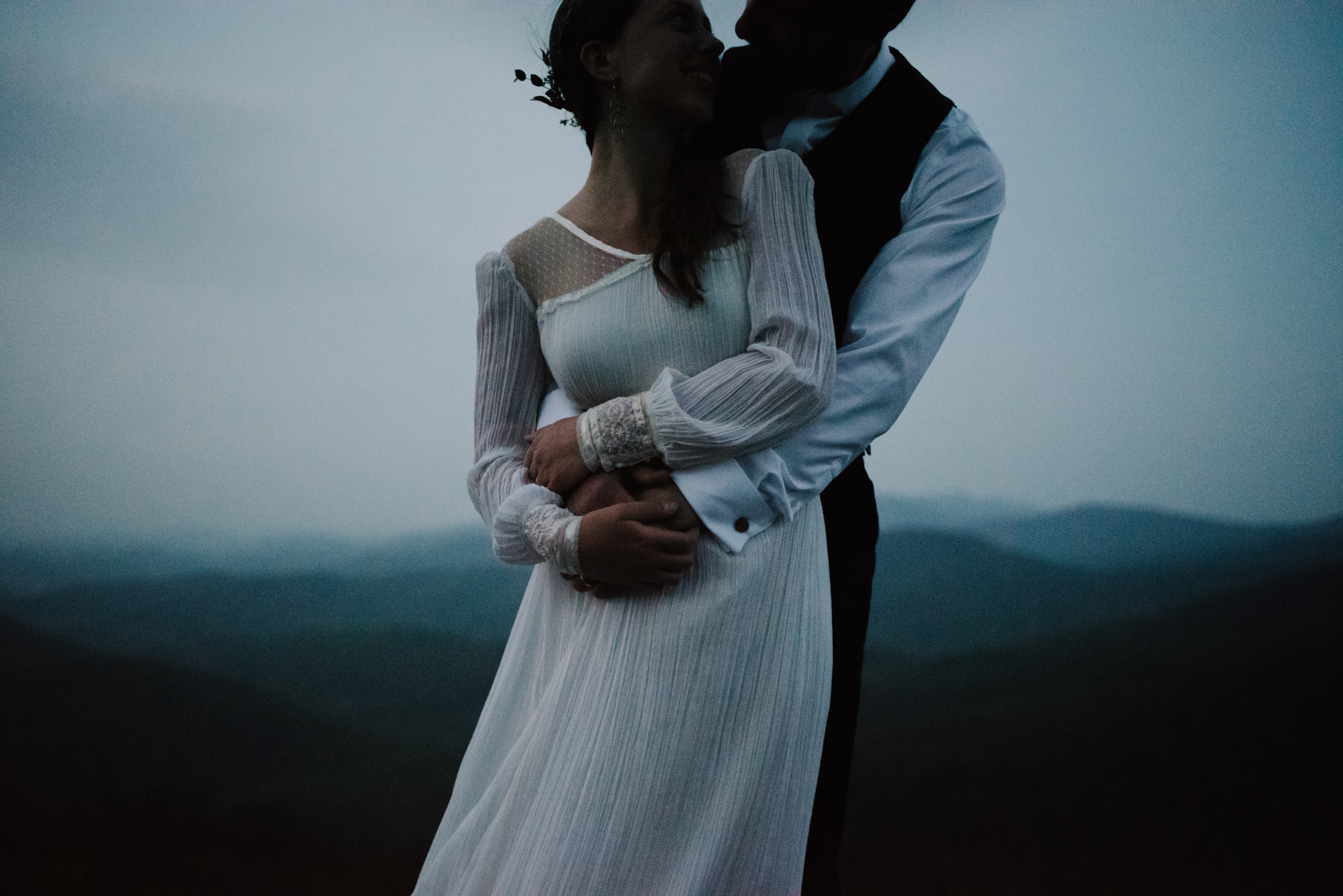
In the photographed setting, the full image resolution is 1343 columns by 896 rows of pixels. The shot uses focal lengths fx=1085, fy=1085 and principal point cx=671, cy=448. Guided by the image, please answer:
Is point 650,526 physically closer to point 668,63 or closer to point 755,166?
point 755,166

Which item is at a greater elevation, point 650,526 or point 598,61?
point 598,61

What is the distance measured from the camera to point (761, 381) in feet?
3.61

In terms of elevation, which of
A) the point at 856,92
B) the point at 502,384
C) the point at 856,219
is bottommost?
the point at 502,384

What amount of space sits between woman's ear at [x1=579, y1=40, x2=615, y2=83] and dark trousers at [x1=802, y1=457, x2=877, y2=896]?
0.57m

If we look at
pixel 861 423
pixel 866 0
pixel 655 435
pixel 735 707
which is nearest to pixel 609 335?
pixel 655 435

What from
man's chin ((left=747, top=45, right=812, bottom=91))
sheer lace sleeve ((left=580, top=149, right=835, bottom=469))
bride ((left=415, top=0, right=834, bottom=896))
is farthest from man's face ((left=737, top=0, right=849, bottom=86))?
sheer lace sleeve ((left=580, top=149, right=835, bottom=469))

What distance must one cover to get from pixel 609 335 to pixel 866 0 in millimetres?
550

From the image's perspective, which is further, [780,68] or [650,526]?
[780,68]

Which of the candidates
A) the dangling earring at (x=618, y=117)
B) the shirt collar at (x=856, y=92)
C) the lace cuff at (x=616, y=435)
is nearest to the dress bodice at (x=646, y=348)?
the lace cuff at (x=616, y=435)

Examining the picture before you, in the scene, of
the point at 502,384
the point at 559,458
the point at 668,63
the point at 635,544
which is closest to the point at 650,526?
the point at 635,544

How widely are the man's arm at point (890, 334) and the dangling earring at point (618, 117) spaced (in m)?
0.34

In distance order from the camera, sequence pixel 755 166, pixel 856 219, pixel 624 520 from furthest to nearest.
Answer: pixel 856 219
pixel 755 166
pixel 624 520

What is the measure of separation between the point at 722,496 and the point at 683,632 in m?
0.15

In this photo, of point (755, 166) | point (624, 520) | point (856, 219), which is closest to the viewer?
point (624, 520)
